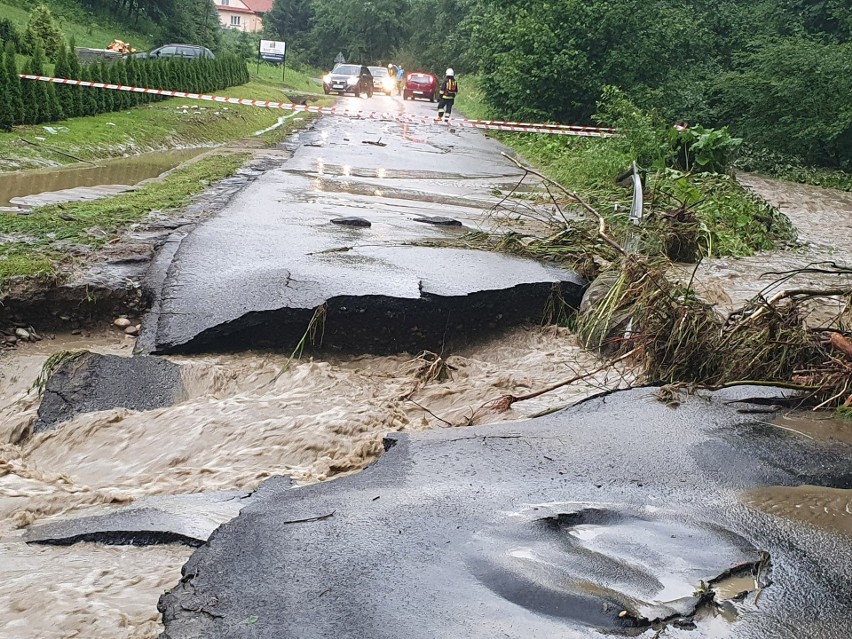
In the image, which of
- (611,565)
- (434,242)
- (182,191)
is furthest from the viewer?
(182,191)

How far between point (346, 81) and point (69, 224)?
39.4 meters

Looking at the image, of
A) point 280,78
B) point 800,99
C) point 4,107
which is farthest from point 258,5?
point 4,107

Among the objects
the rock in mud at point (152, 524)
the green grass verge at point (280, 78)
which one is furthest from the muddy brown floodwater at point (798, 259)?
the green grass verge at point (280, 78)

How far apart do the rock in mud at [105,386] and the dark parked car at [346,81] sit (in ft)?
139

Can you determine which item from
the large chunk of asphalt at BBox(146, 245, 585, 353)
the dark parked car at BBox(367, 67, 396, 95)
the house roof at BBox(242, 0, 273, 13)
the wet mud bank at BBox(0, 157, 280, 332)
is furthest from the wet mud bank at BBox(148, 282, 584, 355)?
the house roof at BBox(242, 0, 273, 13)

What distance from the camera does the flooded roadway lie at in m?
3.12

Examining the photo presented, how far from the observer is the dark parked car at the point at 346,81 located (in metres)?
46.1

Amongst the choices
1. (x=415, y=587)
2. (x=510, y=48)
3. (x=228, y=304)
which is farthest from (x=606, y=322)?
(x=510, y=48)

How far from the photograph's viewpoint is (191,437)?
4930 millimetres

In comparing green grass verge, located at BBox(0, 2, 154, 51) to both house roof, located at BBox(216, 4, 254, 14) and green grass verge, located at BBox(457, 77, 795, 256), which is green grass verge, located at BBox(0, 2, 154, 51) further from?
house roof, located at BBox(216, 4, 254, 14)

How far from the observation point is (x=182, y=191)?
11.4 m

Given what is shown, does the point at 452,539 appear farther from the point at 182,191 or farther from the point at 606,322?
the point at 182,191

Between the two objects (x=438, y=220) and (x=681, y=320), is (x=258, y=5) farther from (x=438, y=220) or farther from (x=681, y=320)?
(x=681, y=320)

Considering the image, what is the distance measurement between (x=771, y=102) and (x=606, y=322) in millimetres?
20548
